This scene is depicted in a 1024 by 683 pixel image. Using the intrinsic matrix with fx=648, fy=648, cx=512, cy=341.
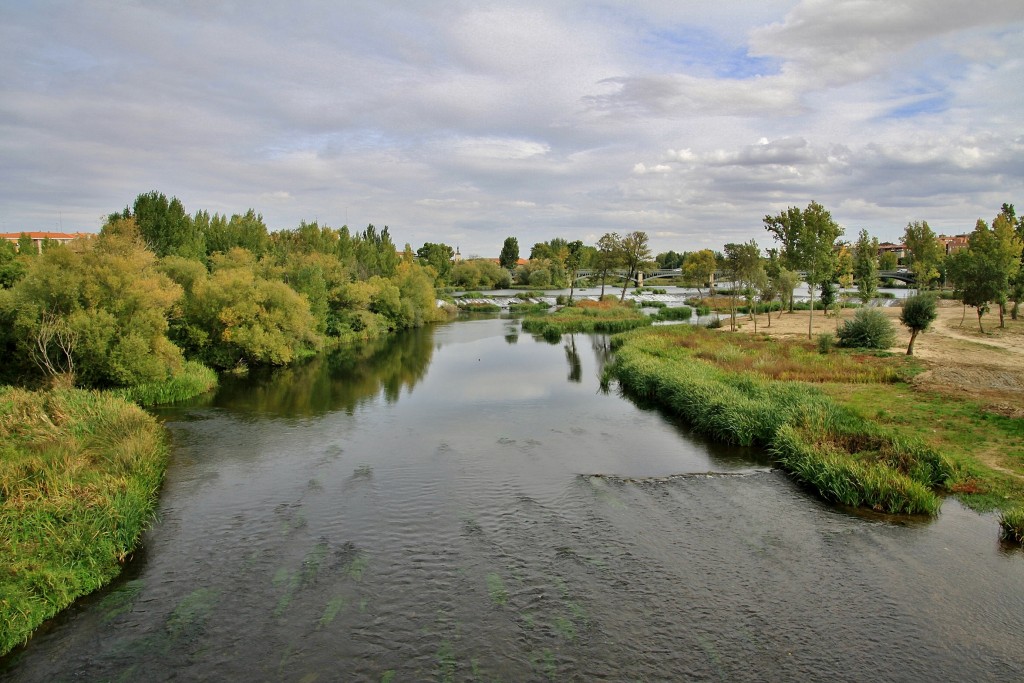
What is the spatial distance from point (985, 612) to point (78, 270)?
115ft

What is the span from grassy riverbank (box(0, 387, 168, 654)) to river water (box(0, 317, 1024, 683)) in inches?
23.1

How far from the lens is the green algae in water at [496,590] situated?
535 inches

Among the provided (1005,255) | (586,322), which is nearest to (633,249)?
(586,322)

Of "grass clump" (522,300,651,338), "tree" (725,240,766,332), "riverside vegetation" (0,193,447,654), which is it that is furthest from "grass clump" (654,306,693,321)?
"riverside vegetation" (0,193,447,654)

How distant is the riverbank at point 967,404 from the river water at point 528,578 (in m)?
1.82

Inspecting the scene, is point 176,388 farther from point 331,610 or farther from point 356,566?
point 331,610

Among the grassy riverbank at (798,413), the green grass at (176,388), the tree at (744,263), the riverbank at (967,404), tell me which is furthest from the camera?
the tree at (744,263)

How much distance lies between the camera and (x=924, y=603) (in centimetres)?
1308

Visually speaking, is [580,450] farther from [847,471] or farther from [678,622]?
[678,622]

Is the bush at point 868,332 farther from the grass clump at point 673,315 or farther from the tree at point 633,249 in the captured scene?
the tree at point 633,249

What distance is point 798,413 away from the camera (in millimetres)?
24156

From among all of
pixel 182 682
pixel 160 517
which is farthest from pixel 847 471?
pixel 160 517

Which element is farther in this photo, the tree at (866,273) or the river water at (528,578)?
the tree at (866,273)

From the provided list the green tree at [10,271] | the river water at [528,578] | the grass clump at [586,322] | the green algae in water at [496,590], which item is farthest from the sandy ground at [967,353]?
the green tree at [10,271]
